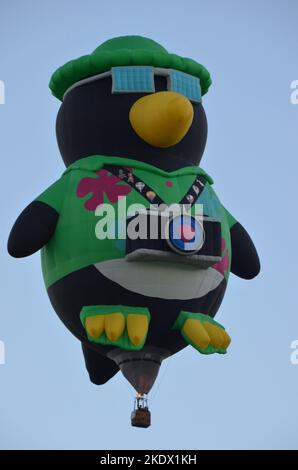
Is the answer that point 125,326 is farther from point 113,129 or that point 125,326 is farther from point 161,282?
point 113,129

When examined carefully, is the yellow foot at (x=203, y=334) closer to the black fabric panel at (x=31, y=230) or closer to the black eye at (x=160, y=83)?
the black fabric panel at (x=31, y=230)

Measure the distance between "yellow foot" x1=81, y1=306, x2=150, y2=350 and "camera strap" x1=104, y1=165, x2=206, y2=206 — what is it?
120 centimetres

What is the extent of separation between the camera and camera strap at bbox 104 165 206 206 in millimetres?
20942

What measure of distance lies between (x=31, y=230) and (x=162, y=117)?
1.84 meters

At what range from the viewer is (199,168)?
2166 cm

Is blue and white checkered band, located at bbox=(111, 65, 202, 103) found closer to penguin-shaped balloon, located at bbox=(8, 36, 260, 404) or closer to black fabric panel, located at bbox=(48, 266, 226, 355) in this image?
penguin-shaped balloon, located at bbox=(8, 36, 260, 404)

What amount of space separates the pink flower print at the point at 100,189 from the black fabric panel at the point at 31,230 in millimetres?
399

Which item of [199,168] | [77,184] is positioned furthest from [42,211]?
[199,168]

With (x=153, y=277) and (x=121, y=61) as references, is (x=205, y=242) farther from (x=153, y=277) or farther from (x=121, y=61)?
(x=121, y=61)

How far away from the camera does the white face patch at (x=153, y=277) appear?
20.8 metres

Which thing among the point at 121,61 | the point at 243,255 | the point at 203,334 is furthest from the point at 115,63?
the point at 203,334

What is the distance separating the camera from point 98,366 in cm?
2283

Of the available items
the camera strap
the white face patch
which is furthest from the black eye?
the white face patch

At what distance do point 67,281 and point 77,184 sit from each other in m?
1.05
